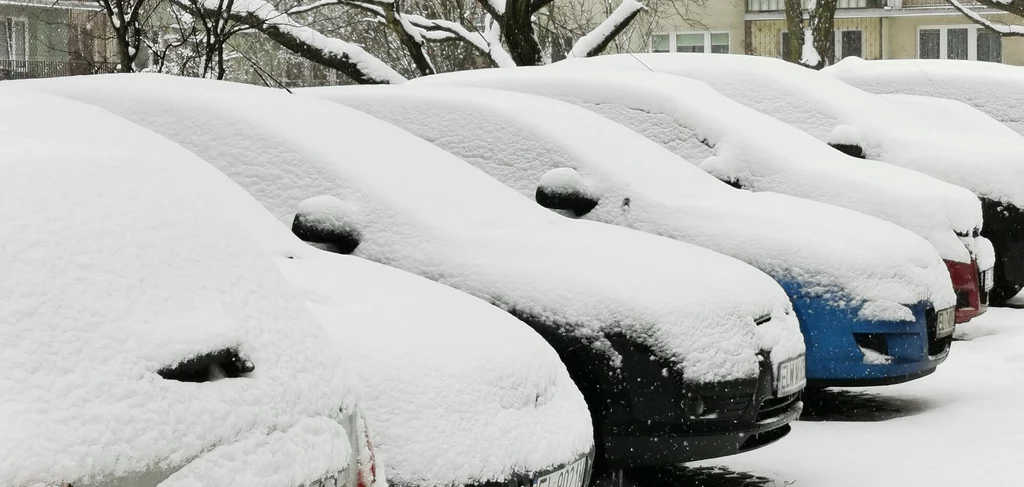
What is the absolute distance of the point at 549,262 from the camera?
503cm

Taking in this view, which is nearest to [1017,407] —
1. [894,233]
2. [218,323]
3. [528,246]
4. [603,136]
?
[894,233]

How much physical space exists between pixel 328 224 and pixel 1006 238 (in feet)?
18.5

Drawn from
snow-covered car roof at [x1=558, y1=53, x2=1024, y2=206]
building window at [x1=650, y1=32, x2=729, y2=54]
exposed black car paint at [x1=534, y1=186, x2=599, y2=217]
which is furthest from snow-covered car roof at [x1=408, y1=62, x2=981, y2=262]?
building window at [x1=650, y1=32, x2=729, y2=54]

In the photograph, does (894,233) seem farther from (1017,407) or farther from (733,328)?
(733,328)

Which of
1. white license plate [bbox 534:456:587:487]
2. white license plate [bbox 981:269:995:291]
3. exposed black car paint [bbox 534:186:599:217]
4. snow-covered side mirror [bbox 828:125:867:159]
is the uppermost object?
exposed black car paint [bbox 534:186:599:217]

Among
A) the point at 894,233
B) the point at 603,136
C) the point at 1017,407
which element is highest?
the point at 603,136

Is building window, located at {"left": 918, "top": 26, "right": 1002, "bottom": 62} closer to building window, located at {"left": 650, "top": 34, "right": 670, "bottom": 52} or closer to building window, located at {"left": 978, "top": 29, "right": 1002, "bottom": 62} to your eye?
building window, located at {"left": 978, "top": 29, "right": 1002, "bottom": 62}

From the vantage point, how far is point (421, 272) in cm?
500

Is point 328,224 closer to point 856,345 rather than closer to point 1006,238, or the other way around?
point 856,345

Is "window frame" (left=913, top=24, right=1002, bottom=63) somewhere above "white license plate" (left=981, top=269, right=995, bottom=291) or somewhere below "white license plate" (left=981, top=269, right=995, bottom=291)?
below

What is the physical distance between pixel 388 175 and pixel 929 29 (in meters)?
38.3

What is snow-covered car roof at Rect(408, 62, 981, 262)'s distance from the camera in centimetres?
775

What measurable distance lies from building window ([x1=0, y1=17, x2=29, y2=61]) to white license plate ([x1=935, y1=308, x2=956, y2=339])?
25.4 meters

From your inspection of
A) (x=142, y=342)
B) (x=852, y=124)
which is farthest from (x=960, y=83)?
(x=142, y=342)
